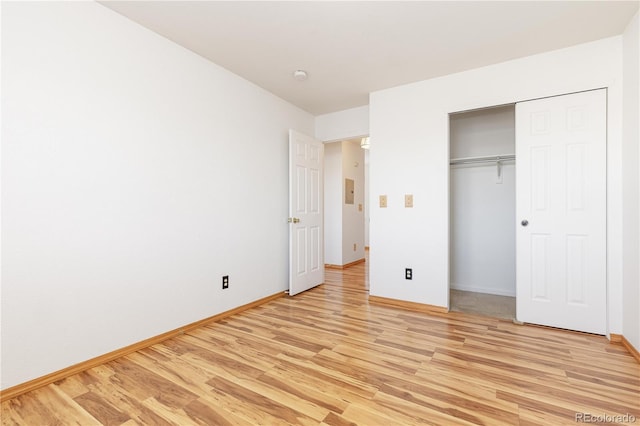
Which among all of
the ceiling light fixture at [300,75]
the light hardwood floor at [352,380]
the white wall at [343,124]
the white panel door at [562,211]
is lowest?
the light hardwood floor at [352,380]

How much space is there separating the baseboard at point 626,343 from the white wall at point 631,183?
3 centimetres

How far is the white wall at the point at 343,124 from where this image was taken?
398 cm

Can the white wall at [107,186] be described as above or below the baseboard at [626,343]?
above

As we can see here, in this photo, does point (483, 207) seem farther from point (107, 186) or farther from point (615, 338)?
point (107, 186)

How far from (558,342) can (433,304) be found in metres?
1.04

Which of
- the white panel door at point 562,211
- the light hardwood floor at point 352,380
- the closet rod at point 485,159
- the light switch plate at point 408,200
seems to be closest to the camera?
the light hardwood floor at point 352,380

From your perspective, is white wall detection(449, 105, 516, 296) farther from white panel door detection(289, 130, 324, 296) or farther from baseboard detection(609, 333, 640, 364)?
white panel door detection(289, 130, 324, 296)

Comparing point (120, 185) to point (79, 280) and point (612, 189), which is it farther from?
point (612, 189)

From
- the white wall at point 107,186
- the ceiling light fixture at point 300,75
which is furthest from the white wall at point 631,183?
the white wall at point 107,186

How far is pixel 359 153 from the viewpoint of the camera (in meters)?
6.24

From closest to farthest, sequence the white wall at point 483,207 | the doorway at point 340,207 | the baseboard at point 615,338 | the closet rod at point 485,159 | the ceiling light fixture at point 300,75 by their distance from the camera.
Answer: the baseboard at point 615,338 → the ceiling light fixture at point 300,75 → the closet rod at point 485,159 → the white wall at point 483,207 → the doorway at point 340,207

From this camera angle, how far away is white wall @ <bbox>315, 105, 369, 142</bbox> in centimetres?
398

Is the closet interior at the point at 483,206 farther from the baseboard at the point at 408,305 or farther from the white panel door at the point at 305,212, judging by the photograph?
the white panel door at the point at 305,212

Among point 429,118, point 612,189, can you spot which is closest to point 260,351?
point 429,118
